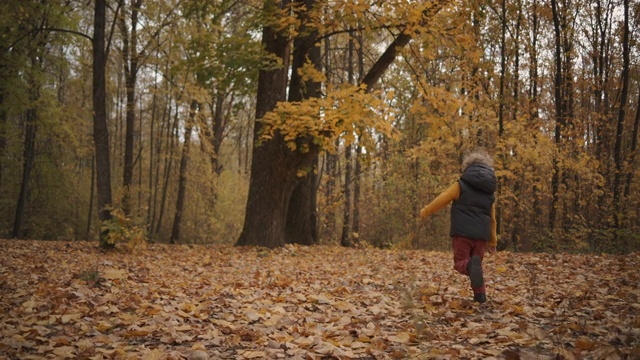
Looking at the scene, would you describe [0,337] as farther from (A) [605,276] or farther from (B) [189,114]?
(B) [189,114]

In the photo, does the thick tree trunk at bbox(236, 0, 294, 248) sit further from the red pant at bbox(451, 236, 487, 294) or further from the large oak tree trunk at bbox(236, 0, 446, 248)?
the red pant at bbox(451, 236, 487, 294)

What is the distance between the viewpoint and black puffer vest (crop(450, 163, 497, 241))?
511cm

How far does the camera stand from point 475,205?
5156mm

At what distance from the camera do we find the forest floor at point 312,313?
3299 millimetres

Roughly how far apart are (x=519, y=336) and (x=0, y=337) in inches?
155

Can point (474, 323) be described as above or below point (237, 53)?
below

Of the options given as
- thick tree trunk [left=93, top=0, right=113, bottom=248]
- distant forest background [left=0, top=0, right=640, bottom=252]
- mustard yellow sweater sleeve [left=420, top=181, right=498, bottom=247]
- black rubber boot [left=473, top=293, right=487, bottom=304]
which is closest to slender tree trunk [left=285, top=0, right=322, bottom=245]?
distant forest background [left=0, top=0, right=640, bottom=252]

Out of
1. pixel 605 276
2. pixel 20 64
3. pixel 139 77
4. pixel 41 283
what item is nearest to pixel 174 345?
pixel 41 283

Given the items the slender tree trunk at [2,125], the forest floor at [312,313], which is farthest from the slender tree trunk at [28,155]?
the forest floor at [312,313]

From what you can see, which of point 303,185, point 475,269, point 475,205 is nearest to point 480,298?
point 475,269

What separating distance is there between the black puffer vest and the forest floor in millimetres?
790

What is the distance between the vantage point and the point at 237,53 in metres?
10.1

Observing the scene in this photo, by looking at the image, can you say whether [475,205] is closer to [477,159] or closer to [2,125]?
[477,159]

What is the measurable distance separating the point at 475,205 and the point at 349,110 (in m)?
4.51
